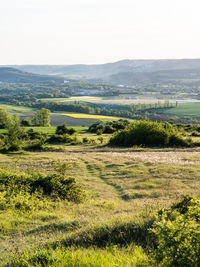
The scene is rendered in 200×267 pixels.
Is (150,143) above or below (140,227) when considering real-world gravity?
below

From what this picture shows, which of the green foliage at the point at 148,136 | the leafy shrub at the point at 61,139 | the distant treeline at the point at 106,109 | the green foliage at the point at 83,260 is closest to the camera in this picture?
the green foliage at the point at 83,260

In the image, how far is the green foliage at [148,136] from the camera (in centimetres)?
4175

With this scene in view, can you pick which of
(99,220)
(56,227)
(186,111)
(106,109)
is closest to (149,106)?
(186,111)

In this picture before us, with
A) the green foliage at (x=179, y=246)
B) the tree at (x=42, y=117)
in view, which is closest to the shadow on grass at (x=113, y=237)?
the green foliage at (x=179, y=246)

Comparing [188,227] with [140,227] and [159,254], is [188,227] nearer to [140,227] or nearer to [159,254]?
[159,254]

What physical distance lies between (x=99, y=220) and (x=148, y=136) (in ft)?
111

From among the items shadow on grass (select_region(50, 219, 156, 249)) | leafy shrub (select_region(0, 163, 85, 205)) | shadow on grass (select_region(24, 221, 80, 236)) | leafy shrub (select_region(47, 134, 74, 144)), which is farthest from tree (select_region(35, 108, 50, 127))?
shadow on grass (select_region(50, 219, 156, 249))

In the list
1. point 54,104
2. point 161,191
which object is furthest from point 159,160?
point 54,104

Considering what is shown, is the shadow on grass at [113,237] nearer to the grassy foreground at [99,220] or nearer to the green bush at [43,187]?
the grassy foreground at [99,220]

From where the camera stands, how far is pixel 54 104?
185375 mm

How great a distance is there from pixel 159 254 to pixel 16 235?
6185 millimetres

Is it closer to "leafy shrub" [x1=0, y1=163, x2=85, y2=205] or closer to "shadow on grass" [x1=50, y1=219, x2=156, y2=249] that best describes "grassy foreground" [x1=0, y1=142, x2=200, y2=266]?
"shadow on grass" [x1=50, y1=219, x2=156, y2=249]

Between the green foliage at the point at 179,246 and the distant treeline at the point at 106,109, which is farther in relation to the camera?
the distant treeline at the point at 106,109

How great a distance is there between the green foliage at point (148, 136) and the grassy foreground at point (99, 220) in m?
18.7
